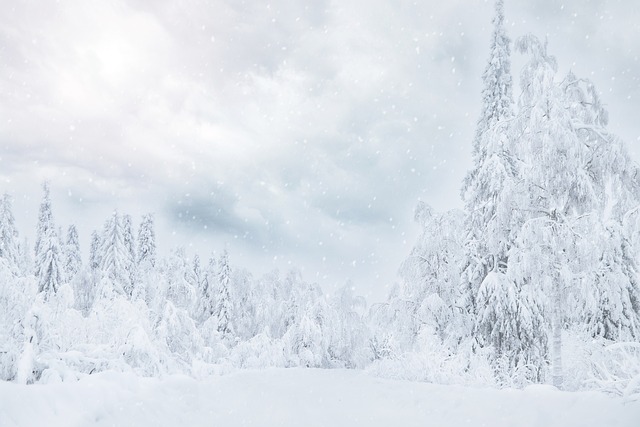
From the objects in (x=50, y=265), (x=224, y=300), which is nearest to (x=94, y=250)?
(x=50, y=265)

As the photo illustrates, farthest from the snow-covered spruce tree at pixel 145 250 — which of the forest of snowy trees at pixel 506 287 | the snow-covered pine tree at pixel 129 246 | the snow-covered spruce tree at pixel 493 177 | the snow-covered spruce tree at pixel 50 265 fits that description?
the snow-covered spruce tree at pixel 493 177

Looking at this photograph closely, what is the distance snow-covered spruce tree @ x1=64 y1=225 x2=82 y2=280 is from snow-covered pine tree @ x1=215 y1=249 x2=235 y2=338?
1760 centimetres

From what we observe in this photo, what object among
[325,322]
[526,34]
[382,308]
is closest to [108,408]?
[382,308]

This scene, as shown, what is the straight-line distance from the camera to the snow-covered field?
486 centimetres

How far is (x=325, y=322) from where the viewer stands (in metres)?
29.2

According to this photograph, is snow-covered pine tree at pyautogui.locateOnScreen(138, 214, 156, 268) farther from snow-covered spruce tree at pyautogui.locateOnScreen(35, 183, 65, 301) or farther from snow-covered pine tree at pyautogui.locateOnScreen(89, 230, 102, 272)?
snow-covered spruce tree at pyautogui.locateOnScreen(35, 183, 65, 301)

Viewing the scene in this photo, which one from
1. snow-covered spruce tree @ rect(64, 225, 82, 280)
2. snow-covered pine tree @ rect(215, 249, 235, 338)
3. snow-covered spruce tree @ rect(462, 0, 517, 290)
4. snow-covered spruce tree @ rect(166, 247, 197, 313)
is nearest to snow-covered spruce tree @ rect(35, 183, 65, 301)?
snow-covered spruce tree @ rect(166, 247, 197, 313)

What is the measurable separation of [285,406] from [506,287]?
26.0ft

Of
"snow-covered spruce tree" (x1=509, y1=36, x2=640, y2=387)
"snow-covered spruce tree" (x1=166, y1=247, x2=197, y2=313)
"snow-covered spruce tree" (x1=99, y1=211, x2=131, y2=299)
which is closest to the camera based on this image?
"snow-covered spruce tree" (x1=509, y1=36, x2=640, y2=387)

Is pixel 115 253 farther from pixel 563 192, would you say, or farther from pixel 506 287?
pixel 563 192

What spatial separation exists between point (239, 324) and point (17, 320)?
24455 mm

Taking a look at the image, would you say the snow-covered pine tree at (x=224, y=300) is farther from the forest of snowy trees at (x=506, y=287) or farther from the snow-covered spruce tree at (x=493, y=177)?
the snow-covered spruce tree at (x=493, y=177)

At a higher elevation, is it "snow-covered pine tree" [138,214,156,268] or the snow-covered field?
"snow-covered pine tree" [138,214,156,268]

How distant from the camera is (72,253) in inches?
1646
